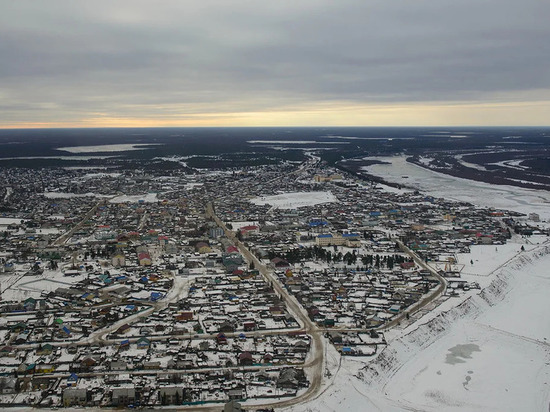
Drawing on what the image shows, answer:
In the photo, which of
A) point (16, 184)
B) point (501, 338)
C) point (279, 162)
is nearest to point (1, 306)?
point (501, 338)

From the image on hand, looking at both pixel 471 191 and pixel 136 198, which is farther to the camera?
pixel 471 191

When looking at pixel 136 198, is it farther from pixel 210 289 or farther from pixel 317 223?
pixel 210 289

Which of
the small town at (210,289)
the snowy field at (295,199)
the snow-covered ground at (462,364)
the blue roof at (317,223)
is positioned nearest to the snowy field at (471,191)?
the small town at (210,289)

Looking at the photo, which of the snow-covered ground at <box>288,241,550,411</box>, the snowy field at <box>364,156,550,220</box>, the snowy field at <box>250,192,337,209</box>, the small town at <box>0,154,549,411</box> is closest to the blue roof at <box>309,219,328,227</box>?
the small town at <box>0,154,549,411</box>

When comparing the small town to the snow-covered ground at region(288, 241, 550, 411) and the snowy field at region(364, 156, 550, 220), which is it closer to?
the snow-covered ground at region(288, 241, 550, 411)

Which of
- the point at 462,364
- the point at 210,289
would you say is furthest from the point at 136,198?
the point at 462,364
